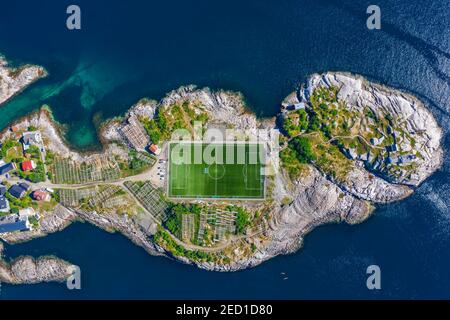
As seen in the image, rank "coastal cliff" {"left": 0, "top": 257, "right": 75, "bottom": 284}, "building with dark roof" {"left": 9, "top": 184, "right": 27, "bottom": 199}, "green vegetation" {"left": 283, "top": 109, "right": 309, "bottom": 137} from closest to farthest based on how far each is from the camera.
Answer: "green vegetation" {"left": 283, "top": 109, "right": 309, "bottom": 137}
"building with dark roof" {"left": 9, "top": 184, "right": 27, "bottom": 199}
"coastal cliff" {"left": 0, "top": 257, "right": 75, "bottom": 284}

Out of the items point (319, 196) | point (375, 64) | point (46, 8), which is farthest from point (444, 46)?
point (46, 8)

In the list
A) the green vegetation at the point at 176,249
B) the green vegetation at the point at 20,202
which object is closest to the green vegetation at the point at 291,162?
the green vegetation at the point at 176,249

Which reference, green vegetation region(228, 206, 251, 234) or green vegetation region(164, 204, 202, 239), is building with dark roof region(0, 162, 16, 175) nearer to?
green vegetation region(164, 204, 202, 239)

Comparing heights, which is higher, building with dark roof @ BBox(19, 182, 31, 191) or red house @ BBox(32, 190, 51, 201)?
building with dark roof @ BBox(19, 182, 31, 191)

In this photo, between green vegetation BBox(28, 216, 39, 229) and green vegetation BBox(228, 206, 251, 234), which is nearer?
green vegetation BBox(228, 206, 251, 234)

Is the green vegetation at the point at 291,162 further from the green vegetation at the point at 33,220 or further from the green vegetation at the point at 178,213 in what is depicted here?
the green vegetation at the point at 33,220

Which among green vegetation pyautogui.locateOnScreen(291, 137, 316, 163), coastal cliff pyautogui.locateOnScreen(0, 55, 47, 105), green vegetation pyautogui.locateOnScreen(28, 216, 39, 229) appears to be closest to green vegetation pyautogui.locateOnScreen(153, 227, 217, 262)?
green vegetation pyautogui.locateOnScreen(28, 216, 39, 229)

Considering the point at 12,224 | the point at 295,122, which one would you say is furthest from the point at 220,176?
the point at 12,224

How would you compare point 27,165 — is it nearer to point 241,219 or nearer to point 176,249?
point 176,249
